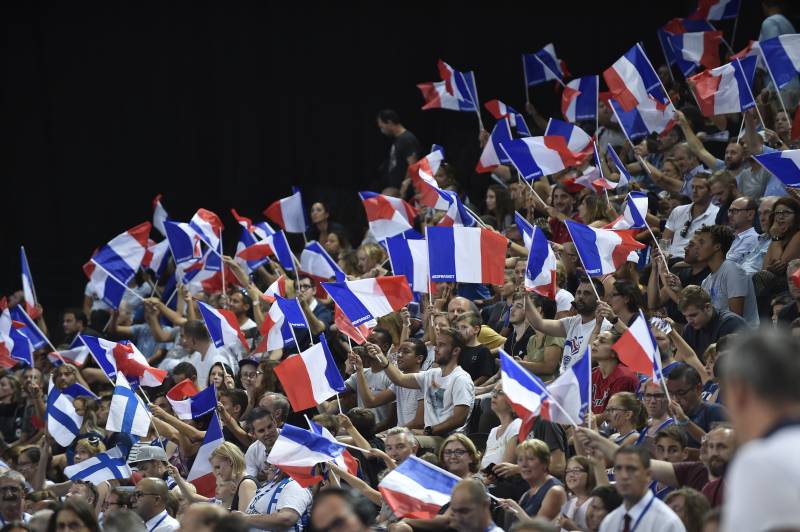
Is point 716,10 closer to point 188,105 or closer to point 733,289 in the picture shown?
point 733,289

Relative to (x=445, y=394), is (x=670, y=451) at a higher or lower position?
higher

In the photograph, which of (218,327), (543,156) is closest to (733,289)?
(543,156)

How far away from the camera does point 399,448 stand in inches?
307

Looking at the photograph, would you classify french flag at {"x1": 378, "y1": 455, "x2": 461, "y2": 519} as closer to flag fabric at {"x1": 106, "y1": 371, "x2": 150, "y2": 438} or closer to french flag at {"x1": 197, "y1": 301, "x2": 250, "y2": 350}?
flag fabric at {"x1": 106, "y1": 371, "x2": 150, "y2": 438}

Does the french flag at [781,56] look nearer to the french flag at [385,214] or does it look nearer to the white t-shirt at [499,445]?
the french flag at [385,214]

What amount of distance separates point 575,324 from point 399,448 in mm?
Answer: 2065

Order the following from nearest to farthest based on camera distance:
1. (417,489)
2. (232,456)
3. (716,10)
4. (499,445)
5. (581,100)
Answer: (417,489) < (499,445) < (232,456) < (581,100) < (716,10)

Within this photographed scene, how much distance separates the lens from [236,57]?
18.4 meters

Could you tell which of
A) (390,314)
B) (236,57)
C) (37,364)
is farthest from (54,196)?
(390,314)

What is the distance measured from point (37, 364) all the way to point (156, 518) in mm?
5721

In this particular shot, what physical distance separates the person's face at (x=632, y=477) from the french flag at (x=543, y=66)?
10.1m

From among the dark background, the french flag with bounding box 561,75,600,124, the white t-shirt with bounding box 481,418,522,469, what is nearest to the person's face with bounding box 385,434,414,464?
the white t-shirt with bounding box 481,418,522,469

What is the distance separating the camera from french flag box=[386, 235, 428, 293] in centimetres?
1030

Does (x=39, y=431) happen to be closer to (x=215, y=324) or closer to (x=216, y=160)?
(x=215, y=324)
